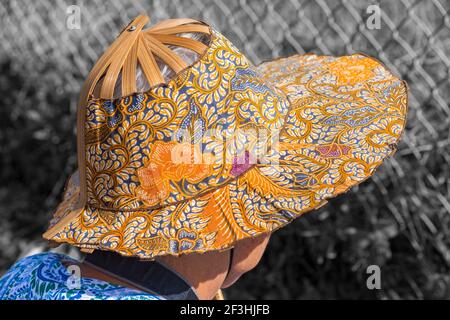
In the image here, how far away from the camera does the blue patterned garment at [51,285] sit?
1.47 m

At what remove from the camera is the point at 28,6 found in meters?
4.04

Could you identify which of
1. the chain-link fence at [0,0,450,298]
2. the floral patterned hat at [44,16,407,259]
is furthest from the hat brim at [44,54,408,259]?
the chain-link fence at [0,0,450,298]

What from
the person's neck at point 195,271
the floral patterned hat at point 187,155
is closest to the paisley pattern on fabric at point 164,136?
the floral patterned hat at point 187,155

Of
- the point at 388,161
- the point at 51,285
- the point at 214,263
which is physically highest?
the point at 51,285

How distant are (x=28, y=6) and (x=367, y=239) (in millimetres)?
2334

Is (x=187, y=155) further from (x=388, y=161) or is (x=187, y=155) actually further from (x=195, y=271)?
(x=388, y=161)

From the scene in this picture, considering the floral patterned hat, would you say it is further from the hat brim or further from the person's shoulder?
the person's shoulder

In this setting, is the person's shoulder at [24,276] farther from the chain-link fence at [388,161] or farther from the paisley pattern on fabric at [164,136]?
the chain-link fence at [388,161]

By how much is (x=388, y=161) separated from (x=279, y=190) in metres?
1.04

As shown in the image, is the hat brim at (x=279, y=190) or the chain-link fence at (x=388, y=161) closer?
the hat brim at (x=279, y=190)

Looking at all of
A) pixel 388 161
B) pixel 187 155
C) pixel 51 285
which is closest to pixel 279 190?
pixel 187 155

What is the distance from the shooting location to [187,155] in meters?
1.48

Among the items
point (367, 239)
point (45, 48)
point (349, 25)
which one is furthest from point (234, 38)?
point (45, 48)

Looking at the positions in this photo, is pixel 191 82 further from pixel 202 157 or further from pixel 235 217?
pixel 235 217
